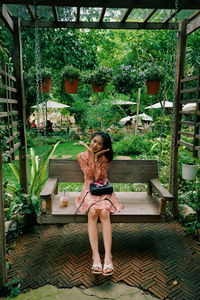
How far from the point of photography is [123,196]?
352 cm

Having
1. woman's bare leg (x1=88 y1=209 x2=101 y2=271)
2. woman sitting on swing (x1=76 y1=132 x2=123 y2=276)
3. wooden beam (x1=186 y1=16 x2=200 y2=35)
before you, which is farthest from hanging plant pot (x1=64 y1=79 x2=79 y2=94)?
woman's bare leg (x1=88 y1=209 x2=101 y2=271)

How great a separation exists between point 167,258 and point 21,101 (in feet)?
9.47

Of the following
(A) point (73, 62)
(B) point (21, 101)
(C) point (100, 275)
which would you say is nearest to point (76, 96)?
(A) point (73, 62)

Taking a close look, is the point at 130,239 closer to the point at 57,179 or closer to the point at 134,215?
the point at 134,215

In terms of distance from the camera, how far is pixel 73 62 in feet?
18.7

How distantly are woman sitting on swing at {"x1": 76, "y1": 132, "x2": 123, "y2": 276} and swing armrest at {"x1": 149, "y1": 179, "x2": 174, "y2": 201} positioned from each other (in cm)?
52

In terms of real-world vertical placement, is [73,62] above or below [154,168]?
above

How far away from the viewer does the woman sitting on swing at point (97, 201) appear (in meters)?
2.63

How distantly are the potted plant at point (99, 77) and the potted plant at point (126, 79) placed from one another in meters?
0.14

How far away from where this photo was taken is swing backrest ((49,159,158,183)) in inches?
140

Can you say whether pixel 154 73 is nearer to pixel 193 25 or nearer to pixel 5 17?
pixel 193 25

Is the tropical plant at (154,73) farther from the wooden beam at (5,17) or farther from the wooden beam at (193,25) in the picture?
the wooden beam at (5,17)

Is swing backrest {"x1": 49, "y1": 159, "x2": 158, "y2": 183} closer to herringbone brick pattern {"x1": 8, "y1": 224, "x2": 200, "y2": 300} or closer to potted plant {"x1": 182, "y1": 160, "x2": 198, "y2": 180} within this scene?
potted plant {"x1": 182, "y1": 160, "x2": 198, "y2": 180}

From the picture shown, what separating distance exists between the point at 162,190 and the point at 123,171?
732mm
